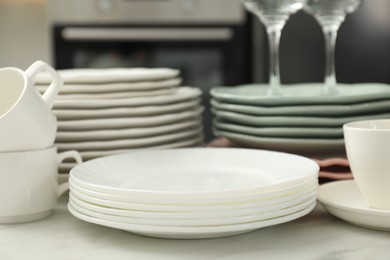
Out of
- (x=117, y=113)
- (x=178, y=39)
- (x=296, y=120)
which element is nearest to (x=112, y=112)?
(x=117, y=113)

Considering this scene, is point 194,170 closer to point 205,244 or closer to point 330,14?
point 205,244

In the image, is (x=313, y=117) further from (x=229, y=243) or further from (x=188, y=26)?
(x=188, y=26)

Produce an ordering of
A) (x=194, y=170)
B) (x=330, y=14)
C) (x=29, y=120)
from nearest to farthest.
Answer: (x=29, y=120) → (x=194, y=170) → (x=330, y=14)

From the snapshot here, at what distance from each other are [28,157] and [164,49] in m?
1.62

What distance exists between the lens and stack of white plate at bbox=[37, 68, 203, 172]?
0.90 m

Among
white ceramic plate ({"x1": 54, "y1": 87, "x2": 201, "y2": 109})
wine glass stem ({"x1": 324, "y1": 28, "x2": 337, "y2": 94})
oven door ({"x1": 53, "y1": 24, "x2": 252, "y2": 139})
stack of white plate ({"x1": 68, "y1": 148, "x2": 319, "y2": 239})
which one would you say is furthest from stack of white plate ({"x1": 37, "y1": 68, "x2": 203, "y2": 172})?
oven door ({"x1": 53, "y1": 24, "x2": 252, "y2": 139})

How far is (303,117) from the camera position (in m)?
0.95

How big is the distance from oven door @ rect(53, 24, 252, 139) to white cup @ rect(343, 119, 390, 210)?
1.57 metres

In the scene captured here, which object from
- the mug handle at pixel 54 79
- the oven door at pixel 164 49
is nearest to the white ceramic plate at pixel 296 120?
the mug handle at pixel 54 79

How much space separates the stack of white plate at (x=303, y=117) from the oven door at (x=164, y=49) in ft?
4.18

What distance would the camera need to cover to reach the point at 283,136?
96 centimetres

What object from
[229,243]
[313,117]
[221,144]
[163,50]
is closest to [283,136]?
[313,117]

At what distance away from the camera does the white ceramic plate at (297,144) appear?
3.10 ft

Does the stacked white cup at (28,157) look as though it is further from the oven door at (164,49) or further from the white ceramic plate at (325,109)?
the oven door at (164,49)
